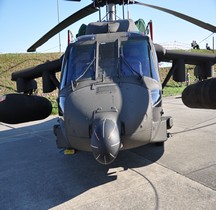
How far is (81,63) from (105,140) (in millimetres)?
2239

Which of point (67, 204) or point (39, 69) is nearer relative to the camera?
point (67, 204)

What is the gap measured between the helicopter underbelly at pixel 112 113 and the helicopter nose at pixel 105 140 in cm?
19

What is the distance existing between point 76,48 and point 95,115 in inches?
85.7

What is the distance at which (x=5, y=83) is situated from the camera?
20.6 metres

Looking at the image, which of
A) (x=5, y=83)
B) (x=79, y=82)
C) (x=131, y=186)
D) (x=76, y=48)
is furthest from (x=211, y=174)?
(x=5, y=83)

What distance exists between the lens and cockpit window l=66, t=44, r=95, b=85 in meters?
4.94

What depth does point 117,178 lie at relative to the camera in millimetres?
4613

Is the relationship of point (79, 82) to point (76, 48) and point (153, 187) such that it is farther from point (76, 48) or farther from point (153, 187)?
point (153, 187)

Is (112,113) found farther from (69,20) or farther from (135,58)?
(69,20)

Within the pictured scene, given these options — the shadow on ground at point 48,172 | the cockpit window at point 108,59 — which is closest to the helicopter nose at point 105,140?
the shadow on ground at point 48,172

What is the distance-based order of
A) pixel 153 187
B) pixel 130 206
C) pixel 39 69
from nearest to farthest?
pixel 130 206 → pixel 153 187 → pixel 39 69

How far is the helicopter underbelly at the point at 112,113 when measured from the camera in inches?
151

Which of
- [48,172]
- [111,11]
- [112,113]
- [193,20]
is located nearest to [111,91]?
[112,113]

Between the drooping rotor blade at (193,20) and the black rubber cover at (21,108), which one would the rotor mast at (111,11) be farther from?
the black rubber cover at (21,108)
